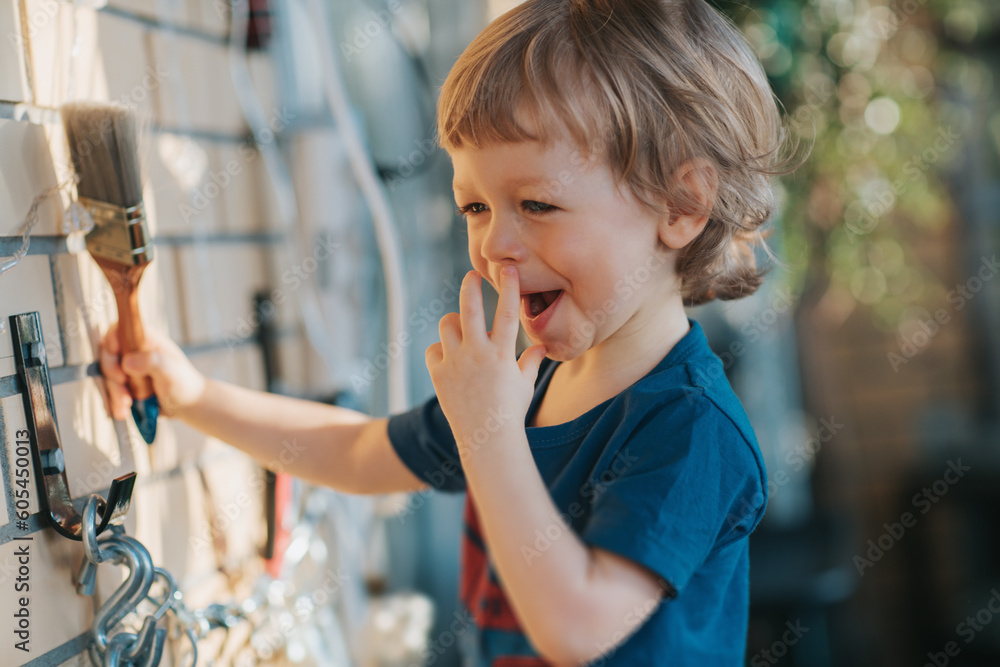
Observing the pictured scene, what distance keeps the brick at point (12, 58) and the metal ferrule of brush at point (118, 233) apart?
0.10m

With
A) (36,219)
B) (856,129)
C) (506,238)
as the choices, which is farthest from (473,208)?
(856,129)

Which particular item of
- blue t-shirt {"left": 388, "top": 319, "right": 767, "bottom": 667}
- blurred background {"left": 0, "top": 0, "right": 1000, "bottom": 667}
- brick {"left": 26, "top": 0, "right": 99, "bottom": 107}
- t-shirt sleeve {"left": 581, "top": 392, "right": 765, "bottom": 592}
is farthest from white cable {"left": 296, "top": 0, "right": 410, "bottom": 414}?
t-shirt sleeve {"left": 581, "top": 392, "right": 765, "bottom": 592}

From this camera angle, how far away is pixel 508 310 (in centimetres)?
67

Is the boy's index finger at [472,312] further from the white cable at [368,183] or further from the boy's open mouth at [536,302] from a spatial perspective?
the white cable at [368,183]

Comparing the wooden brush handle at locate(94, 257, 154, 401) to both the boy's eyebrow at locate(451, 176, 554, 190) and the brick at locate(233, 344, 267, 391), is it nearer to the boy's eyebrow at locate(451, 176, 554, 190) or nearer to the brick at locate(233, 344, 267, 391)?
the brick at locate(233, 344, 267, 391)

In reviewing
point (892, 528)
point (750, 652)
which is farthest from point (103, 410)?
point (892, 528)

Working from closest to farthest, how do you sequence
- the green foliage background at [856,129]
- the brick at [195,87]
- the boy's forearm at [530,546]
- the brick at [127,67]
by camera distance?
the boy's forearm at [530,546], the brick at [127,67], the brick at [195,87], the green foliage background at [856,129]

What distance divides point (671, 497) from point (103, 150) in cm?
57

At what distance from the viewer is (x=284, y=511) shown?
1.09 metres

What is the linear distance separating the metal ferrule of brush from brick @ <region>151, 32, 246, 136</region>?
233 mm

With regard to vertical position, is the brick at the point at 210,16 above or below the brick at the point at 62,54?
above

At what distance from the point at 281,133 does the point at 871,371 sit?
2.19 metres

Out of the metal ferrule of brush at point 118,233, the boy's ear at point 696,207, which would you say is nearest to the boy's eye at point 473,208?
the boy's ear at point 696,207

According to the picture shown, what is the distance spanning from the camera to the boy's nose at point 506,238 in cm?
69
